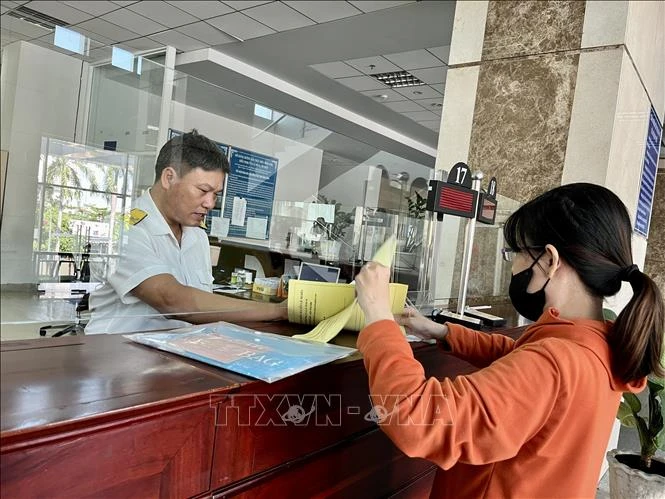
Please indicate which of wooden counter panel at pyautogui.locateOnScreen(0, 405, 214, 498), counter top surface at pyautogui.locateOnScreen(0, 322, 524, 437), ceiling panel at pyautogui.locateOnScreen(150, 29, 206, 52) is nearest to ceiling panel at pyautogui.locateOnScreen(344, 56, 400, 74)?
ceiling panel at pyautogui.locateOnScreen(150, 29, 206, 52)

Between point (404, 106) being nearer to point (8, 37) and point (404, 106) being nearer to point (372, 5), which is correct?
point (372, 5)

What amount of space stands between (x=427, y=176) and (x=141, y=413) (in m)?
1.69

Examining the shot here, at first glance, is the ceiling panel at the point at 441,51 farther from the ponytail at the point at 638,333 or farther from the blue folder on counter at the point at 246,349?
the blue folder on counter at the point at 246,349

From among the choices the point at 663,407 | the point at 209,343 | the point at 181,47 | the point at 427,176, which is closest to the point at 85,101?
the point at 209,343

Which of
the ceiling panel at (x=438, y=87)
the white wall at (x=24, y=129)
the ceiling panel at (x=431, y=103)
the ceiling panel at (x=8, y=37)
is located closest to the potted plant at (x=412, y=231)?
the white wall at (x=24, y=129)

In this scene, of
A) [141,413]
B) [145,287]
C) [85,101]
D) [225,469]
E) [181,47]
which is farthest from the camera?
[181,47]

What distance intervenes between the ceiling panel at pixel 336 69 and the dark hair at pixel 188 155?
192 inches

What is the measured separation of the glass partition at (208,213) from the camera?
958 millimetres

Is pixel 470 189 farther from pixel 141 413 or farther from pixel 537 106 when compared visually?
pixel 537 106

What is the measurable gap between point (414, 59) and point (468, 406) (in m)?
5.36

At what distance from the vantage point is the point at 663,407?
1.91m

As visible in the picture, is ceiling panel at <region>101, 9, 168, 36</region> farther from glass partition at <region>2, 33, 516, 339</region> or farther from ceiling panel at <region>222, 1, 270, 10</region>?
glass partition at <region>2, 33, 516, 339</region>

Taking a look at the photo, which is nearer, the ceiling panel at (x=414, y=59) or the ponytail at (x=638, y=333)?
the ponytail at (x=638, y=333)

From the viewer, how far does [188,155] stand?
1.36m
